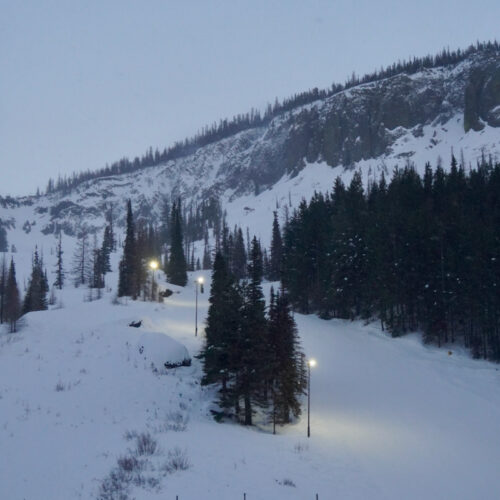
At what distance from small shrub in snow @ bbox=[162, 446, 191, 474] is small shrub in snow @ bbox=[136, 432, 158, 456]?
878 millimetres

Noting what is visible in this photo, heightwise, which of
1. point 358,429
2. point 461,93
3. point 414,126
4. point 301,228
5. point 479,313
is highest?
point 461,93

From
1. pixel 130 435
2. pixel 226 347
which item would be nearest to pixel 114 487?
pixel 130 435

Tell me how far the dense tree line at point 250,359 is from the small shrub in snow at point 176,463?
957 centimetres

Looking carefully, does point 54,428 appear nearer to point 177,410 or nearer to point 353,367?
point 177,410

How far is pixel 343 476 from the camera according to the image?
17.9 meters

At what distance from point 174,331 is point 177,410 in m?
18.1

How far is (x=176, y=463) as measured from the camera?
15.7 m

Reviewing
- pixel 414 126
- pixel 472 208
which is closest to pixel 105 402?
pixel 472 208

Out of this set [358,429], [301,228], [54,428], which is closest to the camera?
[54,428]

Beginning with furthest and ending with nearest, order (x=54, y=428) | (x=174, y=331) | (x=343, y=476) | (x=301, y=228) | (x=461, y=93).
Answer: (x=461, y=93) < (x=301, y=228) < (x=174, y=331) < (x=54, y=428) < (x=343, y=476)

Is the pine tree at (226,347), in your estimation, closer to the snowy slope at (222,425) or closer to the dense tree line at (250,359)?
the dense tree line at (250,359)

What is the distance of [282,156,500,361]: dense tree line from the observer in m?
39.6

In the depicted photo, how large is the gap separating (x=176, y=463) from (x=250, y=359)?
11052mm

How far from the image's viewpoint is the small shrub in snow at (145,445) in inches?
671
